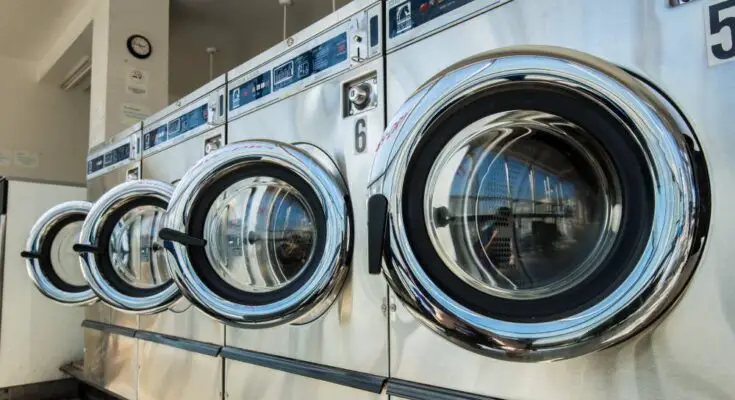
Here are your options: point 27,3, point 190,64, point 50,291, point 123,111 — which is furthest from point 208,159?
point 190,64

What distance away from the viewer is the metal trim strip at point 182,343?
5.25 feet

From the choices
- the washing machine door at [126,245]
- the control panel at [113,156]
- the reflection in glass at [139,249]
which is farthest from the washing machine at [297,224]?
the control panel at [113,156]

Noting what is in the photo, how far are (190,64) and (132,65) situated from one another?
138 cm

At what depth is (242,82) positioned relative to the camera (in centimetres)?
161

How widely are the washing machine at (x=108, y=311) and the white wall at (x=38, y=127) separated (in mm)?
1980

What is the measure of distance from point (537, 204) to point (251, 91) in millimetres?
1000

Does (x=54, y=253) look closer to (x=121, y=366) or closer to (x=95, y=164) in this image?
(x=95, y=164)

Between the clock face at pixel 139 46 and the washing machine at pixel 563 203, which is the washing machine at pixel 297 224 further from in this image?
the clock face at pixel 139 46

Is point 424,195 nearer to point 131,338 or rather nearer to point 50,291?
point 131,338

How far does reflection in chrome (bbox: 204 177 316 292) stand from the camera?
1335 mm

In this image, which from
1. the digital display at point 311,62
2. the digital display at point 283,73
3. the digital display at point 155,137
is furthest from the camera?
the digital display at point 155,137

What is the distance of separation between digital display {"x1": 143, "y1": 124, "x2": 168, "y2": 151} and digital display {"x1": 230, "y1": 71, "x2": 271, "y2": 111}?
0.54m

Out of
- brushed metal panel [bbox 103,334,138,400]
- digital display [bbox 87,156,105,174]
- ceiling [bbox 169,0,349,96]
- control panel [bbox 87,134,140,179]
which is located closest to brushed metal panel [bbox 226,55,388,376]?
brushed metal panel [bbox 103,334,138,400]

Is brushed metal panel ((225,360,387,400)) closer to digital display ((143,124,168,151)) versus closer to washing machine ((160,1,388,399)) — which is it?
washing machine ((160,1,388,399))
